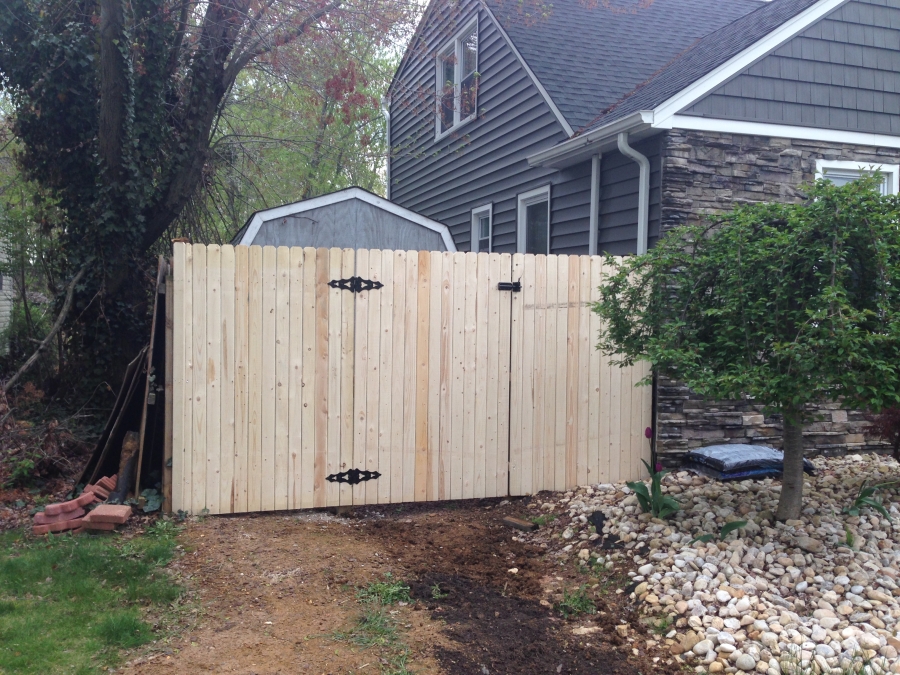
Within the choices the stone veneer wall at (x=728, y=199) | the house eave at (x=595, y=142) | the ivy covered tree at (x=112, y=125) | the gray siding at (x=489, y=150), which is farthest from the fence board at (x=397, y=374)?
the gray siding at (x=489, y=150)

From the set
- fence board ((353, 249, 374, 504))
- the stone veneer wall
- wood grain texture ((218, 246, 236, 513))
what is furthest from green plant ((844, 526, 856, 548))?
wood grain texture ((218, 246, 236, 513))

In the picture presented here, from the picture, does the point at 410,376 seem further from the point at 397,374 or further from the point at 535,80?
the point at 535,80

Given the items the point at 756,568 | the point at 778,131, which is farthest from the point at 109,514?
the point at 778,131

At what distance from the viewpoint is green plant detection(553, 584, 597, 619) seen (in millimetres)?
3941

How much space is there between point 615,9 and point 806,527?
27.5 ft

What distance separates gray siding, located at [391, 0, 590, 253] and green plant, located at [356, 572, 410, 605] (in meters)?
4.91

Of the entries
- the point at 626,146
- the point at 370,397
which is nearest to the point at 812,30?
the point at 626,146

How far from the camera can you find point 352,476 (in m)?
5.44

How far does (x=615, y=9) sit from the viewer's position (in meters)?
10.6

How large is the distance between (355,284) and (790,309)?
2.85 m

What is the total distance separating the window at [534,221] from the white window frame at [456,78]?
6.75 feet

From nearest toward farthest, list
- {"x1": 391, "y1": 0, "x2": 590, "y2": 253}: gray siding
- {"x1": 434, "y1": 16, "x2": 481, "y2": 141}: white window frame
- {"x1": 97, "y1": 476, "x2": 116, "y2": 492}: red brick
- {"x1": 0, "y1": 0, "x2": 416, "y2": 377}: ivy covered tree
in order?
{"x1": 97, "y1": 476, "x2": 116, "y2": 492}: red brick → {"x1": 0, "y1": 0, "x2": 416, "y2": 377}: ivy covered tree → {"x1": 391, "y1": 0, "x2": 590, "y2": 253}: gray siding → {"x1": 434, "y1": 16, "x2": 481, "y2": 141}: white window frame

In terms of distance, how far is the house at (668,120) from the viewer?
21.0 feet

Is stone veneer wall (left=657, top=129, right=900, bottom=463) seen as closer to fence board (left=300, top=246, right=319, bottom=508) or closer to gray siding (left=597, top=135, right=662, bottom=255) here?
gray siding (left=597, top=135, right=662, bottom=255)
